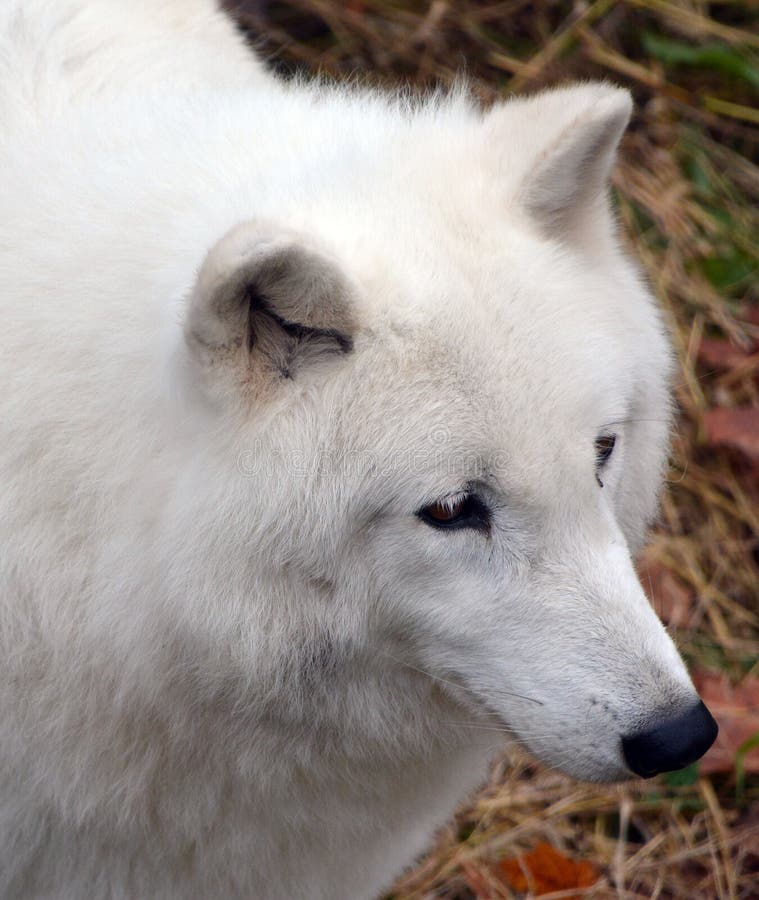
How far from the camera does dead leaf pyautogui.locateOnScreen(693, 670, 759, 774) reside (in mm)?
4406

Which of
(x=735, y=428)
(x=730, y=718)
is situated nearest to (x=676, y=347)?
(x=735, y=428)

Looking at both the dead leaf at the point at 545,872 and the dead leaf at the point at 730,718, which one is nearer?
the dead leaf at the point at 545,872

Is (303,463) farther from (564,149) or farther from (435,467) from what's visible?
(564,149)

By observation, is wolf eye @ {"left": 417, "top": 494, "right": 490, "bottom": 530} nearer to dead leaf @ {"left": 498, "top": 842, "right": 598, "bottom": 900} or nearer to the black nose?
the black nose

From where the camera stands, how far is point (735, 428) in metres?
5.29

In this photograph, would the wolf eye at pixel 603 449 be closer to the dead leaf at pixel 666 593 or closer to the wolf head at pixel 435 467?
the wolf head at pixel 435 467

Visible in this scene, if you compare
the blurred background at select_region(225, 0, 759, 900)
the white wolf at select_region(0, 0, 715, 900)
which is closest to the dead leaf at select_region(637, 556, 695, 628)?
the blurred background at select_region(225, 0, 759, 900)

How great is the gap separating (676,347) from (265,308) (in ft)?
12.0

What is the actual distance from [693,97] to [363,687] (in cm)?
468

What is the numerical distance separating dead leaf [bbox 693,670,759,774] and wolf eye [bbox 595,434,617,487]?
2197 millimetres

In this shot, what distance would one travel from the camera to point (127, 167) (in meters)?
2.66

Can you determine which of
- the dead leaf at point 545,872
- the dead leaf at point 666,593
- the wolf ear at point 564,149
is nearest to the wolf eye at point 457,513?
the wolf ear at point 564,149

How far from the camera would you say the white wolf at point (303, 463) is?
2.31 meters

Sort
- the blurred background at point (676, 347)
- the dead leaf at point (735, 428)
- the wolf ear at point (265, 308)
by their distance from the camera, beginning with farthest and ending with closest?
the dead leaf at point (735, 428) → the blurred background at point (676, 347) → the wolf ear at point (265, 308)
